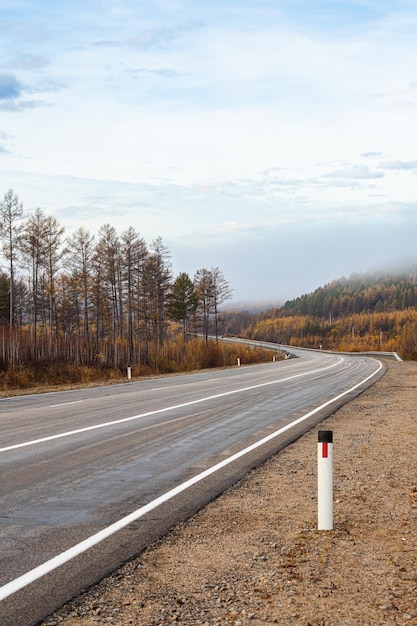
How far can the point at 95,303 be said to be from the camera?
83.5m

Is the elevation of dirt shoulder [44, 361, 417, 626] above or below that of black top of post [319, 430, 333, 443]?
below

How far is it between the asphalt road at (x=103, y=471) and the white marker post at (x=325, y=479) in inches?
58.9

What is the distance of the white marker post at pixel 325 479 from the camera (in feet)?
20.8

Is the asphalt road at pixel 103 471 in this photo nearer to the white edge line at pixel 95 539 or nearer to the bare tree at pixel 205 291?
the white edge line at pixel 95 539

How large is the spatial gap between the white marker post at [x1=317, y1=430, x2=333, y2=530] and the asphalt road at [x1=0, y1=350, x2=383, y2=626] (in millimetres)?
1497

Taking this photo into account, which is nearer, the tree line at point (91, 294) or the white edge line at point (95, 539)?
the white edge line at point (95, 539)

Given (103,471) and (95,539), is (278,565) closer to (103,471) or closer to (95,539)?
(95,539)

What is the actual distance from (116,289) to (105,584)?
73939 millimetres

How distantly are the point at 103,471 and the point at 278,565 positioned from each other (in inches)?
169

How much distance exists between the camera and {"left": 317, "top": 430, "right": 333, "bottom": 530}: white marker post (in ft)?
20.8

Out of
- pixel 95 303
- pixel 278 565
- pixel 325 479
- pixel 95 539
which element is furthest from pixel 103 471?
pixel 95 303

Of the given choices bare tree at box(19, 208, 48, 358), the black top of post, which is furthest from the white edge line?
bare tree at box(19, 208, 48, 358)

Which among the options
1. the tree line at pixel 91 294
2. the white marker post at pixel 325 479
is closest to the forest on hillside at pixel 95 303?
the tree line at pixel 91 294

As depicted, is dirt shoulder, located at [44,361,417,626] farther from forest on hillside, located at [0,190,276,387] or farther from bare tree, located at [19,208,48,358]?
bare tree, located at [19,208,48,358]
